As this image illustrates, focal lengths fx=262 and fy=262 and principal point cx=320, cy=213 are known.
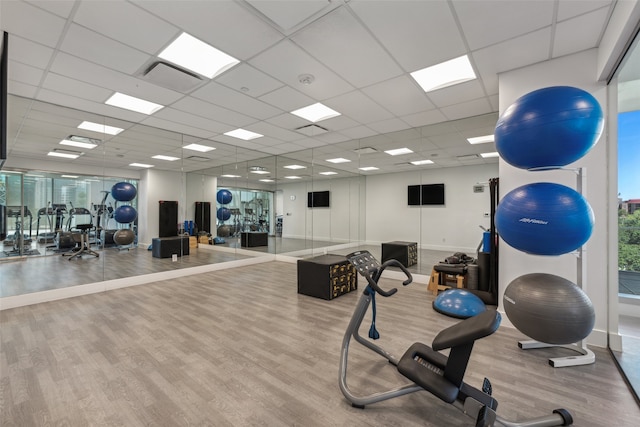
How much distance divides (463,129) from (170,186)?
783 centimetres

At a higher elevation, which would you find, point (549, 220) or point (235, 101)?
point (235, 101)

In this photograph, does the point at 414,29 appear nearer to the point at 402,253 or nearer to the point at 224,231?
the point at 402,253

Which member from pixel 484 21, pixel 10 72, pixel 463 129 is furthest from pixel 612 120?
pixel 10 72

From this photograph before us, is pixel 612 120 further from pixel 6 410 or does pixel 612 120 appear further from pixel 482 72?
pixel 6 410

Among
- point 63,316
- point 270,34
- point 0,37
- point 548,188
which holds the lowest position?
point 63,316

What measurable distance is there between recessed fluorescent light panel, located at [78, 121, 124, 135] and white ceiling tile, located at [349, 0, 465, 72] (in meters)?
5.31

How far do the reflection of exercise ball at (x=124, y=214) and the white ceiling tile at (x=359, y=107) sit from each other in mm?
5462

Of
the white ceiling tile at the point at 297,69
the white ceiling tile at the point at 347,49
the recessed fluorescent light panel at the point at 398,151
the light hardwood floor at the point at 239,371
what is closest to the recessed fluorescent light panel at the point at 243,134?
the white ceiling tile at the point at 297,69

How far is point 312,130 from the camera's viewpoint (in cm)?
559

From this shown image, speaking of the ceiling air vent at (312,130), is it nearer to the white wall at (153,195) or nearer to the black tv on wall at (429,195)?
the black tv on wall at (429,195)

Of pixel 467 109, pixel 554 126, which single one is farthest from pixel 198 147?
pixel 554 126

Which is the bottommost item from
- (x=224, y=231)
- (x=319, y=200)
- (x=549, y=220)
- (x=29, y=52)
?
(x=224, y=231)

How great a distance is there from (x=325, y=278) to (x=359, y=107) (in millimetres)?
2919

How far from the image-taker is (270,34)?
2576 millimetres
